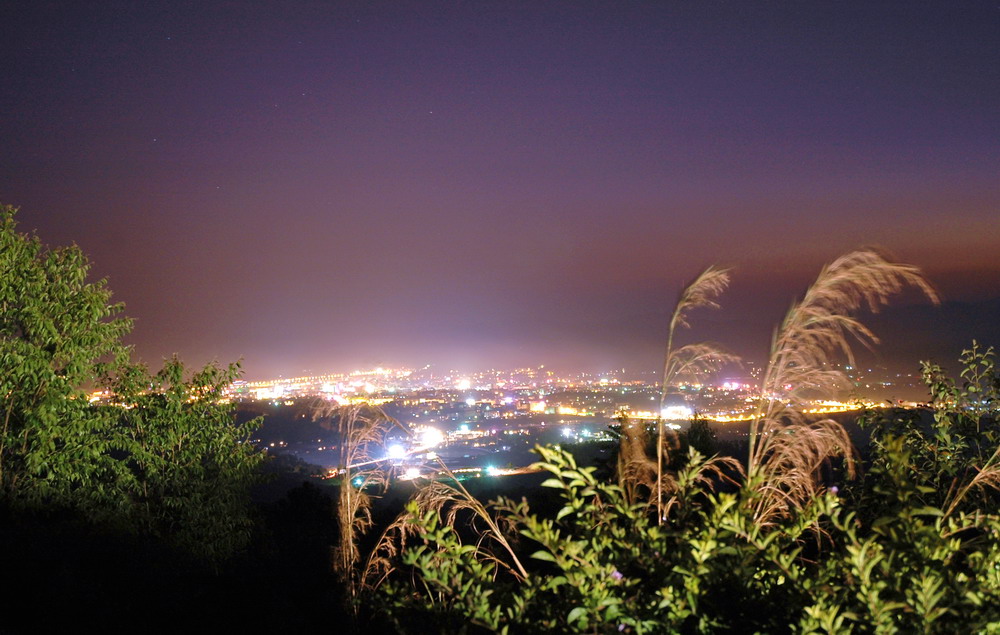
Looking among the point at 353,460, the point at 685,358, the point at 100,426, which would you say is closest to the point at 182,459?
the point at 100,426

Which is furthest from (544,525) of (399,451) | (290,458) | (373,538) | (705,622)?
(290,458)

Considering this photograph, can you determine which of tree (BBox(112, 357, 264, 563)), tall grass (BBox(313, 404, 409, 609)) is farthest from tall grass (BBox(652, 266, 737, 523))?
tree (BBox(112, 357, 264, 563))

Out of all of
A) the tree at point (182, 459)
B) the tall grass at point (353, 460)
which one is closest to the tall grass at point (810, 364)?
the tall grass at point (353, 460)

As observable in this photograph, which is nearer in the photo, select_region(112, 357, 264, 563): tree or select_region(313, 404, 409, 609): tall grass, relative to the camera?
select_region(313, 404, 409, 609): tall grass

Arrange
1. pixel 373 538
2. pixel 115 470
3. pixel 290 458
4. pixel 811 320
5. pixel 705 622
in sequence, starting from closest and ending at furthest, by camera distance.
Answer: pixel 705 622 → pixel 811 320 → pixel 115 470 → pixel 373 538 → pixel 290 458

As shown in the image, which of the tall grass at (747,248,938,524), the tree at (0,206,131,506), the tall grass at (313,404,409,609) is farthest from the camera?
the tree at (0,206,131,506)

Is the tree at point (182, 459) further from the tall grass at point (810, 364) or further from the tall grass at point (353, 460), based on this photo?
the tall grass at point (810, 364)

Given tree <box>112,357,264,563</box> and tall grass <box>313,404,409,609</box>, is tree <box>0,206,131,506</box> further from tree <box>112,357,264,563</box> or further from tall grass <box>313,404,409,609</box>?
tall grass <box>313,404,409,609</box>

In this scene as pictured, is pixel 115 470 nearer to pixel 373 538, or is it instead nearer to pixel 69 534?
pixel 69 534
